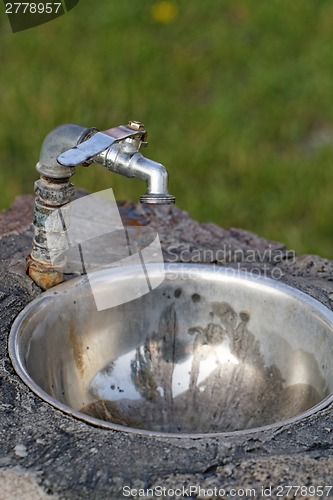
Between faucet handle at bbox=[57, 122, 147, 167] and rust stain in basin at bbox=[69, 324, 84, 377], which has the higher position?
faucet handle at bbox=[57, 122, 147, 167]

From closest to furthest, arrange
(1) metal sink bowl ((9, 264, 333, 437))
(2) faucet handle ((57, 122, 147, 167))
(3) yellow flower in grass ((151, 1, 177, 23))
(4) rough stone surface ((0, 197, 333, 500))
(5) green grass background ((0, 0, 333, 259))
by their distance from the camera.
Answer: (4) rough stone surface ((0, 197, 333, 500)), (2) faucet handle ((57, 122, 147, 167)), (1) metal sink bowl ((9, 264, 333, 437)), (5) green grass background ((0, 0, 333, 259)), (3) yellow flower in grass ((151, 1, 177, 23))

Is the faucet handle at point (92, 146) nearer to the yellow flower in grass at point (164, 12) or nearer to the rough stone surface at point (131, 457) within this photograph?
the rough stone surface at point (131, 457)

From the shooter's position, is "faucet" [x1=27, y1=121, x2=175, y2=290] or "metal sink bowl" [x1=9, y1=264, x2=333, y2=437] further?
"metal sink bowl" [x1=9, y1=264, x2=333, y2=437]

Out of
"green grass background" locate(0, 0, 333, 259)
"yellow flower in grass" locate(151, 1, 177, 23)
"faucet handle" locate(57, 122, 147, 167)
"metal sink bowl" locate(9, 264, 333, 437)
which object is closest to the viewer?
"faucet handle" locate(57, 122, 147, 167)

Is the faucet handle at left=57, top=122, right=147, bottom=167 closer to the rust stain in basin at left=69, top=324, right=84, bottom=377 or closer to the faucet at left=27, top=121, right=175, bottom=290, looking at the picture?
the faucet at left=27, top=121, right=175, bottom=290

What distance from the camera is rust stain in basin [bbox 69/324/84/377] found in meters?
1.88

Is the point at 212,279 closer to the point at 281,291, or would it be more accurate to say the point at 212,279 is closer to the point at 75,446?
the point at 281,291

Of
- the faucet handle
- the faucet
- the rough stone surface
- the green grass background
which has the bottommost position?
the green grass background

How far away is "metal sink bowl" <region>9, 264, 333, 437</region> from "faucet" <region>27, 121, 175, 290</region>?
0.09 metres

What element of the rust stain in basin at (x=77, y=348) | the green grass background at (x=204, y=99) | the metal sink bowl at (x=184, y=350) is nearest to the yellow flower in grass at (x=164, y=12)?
the green grass background at (x=204, y=99)

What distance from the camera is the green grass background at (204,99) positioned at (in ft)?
13.6

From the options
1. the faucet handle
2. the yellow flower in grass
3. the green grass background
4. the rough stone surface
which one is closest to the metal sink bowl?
the rough stone surface

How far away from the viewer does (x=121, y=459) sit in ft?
4.58

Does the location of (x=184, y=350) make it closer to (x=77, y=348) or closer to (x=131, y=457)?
(x=77, y=348)
